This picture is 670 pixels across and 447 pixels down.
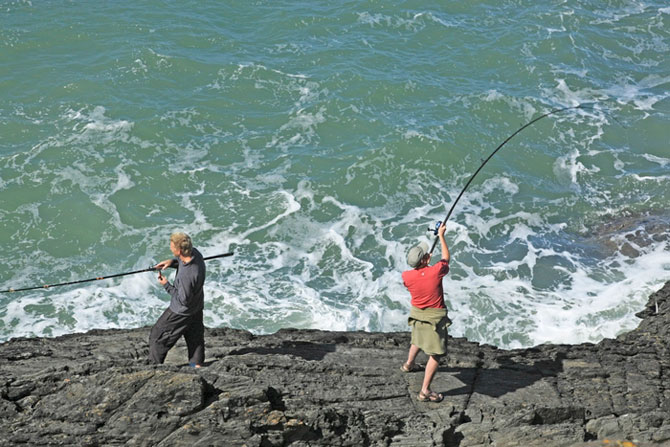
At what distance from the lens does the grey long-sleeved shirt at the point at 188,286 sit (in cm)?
768

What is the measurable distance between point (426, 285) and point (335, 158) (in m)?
10.5

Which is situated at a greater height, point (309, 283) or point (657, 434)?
point (657, 434)

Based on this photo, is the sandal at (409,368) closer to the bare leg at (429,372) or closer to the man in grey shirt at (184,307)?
the bare leg at (429,372)

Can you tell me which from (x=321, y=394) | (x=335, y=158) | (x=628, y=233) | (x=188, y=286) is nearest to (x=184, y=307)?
(x=188, y=286)

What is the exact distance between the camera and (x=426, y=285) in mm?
7711

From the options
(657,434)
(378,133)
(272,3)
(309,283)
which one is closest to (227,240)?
(309,283)

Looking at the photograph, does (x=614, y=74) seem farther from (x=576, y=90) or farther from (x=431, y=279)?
(x=431, y=279)

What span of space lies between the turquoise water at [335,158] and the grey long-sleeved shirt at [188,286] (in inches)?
207

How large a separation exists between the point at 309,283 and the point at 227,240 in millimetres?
1976

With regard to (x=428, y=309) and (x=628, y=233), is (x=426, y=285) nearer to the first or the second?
(x=428, y=309)

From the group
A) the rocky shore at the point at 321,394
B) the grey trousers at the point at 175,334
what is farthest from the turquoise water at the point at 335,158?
the grey trousers at the point at 175,334

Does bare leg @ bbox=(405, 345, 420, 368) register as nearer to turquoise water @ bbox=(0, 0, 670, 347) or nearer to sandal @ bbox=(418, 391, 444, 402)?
sandal @ bbox=(418, 391, 444, 402)

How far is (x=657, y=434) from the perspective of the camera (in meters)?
7.46

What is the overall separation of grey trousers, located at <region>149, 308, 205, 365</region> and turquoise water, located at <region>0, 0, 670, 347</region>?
495cm
